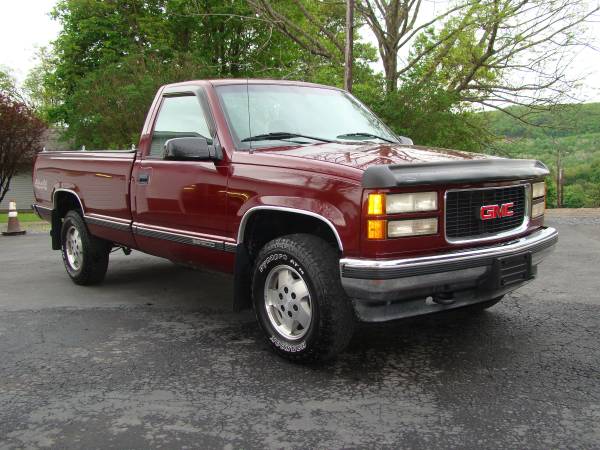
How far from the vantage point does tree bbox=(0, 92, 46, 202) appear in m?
27.0

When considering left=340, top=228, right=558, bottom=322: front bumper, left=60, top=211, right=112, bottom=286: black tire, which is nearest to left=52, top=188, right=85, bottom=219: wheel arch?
left=60, top=211, right=112, bottom=286: black tire

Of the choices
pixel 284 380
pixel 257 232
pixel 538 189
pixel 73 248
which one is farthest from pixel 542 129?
pixel 284 380

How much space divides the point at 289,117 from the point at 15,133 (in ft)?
86.6

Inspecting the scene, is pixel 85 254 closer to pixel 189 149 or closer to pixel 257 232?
pixel 189 149

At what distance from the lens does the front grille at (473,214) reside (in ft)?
11.7

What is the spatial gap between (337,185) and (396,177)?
37 cm

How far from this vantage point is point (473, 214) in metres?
3.67

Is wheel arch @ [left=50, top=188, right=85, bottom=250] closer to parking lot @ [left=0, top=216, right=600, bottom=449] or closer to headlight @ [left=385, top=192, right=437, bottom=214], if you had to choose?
parking lot @ [left=0, top=216, right=600, bottom=449]

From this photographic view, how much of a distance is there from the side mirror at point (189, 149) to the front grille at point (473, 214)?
1.72m

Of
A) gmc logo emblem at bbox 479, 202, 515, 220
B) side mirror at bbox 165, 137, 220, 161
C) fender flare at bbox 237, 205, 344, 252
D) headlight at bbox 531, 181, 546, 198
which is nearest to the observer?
fender flare at bbox 237, 205, 344, 252

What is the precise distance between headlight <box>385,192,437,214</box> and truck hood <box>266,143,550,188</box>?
0.09 m

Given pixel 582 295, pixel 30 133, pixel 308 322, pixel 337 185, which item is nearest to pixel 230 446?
pixel 308 322

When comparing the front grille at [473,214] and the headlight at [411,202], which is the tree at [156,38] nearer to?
the front grille at [473,214]

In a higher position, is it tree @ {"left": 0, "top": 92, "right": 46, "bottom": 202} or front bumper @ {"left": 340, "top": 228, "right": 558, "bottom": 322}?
tree @ {"left": 0, "top": 92, "right": 46, "bottom": 202}
